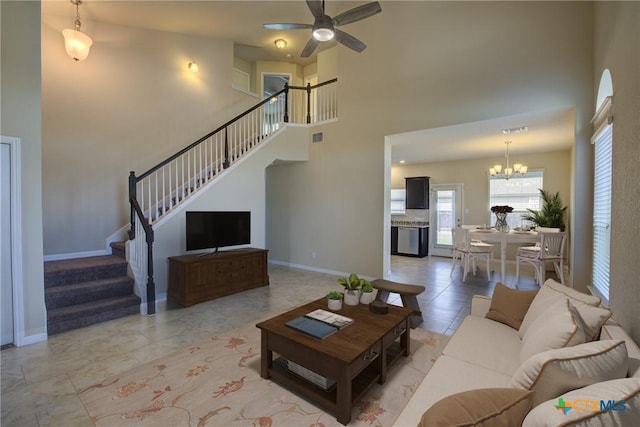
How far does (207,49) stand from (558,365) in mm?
7206

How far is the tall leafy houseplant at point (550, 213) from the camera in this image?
608 cm

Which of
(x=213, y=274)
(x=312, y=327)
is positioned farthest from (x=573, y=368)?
(x=213, y=274)

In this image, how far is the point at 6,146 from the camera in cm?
275

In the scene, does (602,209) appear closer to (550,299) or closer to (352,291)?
(550,299)

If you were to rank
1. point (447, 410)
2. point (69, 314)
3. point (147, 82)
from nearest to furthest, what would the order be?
1. point (447, 410)
2. point (69, 314)
3. point (147, 82)

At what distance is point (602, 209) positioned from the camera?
2965 millimetres

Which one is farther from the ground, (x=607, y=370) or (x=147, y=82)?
(x=147, y=82)

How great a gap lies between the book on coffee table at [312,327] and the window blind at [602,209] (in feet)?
8.82

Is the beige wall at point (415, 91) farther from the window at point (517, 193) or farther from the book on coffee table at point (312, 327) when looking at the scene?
the window at point (517, 193)

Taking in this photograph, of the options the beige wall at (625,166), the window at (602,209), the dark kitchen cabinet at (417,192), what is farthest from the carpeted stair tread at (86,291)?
the dark kitchen cabinet at (417,192)

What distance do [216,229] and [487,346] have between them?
3.81m

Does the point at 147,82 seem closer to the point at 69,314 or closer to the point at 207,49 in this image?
the point at 207,49

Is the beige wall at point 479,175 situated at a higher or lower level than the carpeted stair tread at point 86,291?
higher

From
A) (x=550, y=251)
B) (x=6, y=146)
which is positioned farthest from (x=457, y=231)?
(x=6, y=146)
